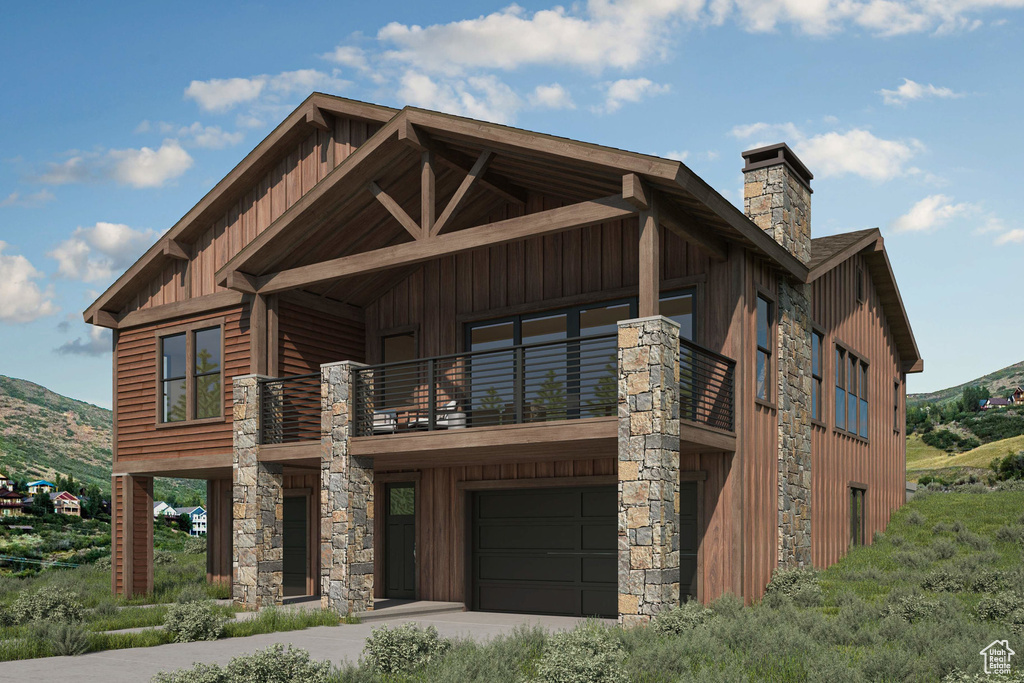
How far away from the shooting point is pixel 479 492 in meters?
18.3

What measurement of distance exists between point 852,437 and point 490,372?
31.4 ft

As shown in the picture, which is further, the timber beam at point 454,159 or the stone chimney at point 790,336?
the stone chimney at point 790,336

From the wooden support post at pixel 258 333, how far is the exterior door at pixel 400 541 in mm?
3666

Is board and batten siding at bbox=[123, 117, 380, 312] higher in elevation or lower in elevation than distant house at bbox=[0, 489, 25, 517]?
higher

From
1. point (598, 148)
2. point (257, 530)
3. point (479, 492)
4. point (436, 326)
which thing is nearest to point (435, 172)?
point (436, 326)

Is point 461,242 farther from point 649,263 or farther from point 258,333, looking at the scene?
point 258,333

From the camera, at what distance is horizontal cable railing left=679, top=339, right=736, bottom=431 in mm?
14500

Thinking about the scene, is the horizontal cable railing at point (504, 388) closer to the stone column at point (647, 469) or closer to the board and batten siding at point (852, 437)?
the stone column at point (647, 469)

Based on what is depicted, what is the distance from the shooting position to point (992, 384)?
129500 millimetres

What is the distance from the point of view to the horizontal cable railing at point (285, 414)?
17891 millimetres

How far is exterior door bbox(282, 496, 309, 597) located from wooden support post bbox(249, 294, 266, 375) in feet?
13.2

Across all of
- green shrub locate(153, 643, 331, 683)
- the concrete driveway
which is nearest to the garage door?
the concrete driveway

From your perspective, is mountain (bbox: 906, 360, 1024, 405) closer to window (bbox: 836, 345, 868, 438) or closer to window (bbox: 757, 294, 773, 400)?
window (bbox: 836, 345, 868, 438)

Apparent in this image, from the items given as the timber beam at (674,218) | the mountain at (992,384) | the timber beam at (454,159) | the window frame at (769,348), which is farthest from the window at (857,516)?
the mountain at (992,384)
